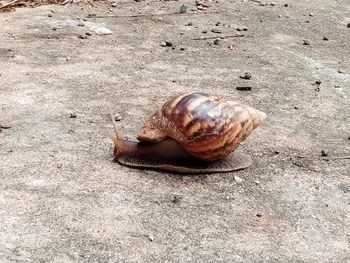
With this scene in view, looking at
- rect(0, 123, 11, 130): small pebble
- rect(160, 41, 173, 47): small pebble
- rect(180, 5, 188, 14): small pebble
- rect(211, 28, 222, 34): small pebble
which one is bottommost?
rect(211, 28, 222, 34): small pebble

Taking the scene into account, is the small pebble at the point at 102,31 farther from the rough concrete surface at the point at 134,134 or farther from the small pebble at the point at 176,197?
the small pebble at the point at 176,197

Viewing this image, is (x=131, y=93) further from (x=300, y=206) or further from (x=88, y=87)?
(x=300, y=206)

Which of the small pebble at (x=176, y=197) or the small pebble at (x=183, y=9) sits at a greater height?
the small pebble at (x=176, y=197)

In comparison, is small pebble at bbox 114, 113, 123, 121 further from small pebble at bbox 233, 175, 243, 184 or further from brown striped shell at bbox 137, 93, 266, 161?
small pebble at bbox 233, 175, 243, 184

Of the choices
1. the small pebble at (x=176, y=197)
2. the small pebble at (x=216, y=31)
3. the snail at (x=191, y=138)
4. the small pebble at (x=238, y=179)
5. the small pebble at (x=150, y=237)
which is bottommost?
the small pebble at (x=216, y=31)

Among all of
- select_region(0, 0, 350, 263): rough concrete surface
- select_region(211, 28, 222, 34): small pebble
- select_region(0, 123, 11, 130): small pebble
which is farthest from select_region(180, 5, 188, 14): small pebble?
select_region(0, 123, 11, 130): small pebble

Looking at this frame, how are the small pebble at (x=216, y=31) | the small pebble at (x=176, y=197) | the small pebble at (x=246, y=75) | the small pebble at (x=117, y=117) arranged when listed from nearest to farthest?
the small pebble at (x=176, y=197)
the small pebble at (x=117, y=117)
the small pebble at (x=246, y=75)
the small pebble at (x=216, y=31)

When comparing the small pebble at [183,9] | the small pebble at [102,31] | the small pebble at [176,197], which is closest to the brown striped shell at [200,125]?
the small pebble at [176,197]
